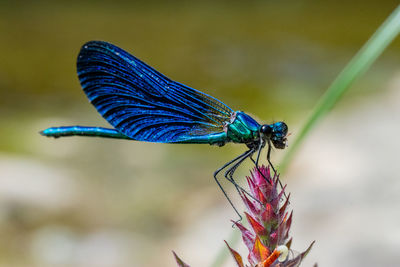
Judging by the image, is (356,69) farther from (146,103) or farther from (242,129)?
(146,103)

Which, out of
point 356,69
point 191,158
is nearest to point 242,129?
point 356,69

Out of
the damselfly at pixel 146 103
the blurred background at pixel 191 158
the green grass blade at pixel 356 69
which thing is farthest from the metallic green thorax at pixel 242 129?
the blurred background at pixel 191 158

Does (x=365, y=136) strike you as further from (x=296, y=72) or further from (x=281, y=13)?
(x=281, y=13)

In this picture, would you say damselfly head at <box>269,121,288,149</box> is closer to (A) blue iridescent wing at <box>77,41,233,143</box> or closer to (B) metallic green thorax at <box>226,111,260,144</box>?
(B) metallic green thorax at <box>226,111,260,144</box>

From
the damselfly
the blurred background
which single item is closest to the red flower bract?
the damselfly

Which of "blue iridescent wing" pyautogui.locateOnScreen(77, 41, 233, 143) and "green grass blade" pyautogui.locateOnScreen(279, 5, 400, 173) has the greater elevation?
"blue iridescent wing" pyautogui.locateOnScreen(77, 41, 233, 143)

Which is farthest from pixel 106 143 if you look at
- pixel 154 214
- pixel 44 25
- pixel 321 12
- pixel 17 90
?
pixel 321 12
